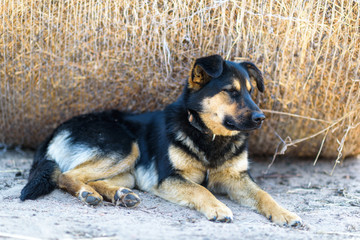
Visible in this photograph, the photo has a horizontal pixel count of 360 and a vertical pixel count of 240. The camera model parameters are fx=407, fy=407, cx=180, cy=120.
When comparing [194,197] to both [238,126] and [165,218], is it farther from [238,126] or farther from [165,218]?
[238,126]

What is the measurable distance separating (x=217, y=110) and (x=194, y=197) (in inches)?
32.4

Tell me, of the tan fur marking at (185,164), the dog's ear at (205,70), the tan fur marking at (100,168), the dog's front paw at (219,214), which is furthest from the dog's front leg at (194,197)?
the dog's ear at (205,70)

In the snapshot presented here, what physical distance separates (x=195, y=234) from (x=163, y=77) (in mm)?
2089

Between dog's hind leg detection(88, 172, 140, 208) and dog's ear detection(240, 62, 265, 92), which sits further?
dog's ear detection(240, 62, 265, 92)

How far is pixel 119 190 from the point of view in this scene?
11.8ft

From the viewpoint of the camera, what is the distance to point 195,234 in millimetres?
2779

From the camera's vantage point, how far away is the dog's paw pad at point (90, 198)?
3.43 metres

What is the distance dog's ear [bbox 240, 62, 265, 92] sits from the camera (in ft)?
13.3

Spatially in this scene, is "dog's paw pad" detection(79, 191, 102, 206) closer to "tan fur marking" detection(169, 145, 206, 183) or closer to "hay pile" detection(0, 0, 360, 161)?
"tan fur marking" detection(169, 145, 206, 183)

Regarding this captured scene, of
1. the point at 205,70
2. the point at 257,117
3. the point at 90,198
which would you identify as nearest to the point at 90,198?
the point at 90,198

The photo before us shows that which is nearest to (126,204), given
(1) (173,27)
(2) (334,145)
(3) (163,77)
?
(3) (163,77)

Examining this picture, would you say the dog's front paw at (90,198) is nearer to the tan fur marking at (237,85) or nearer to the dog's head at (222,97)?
the dog's head at (222,97)

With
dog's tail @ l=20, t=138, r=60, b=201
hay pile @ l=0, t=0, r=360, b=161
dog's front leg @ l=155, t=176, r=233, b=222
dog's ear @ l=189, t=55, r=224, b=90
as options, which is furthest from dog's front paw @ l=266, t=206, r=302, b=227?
dog's tail @ l=20, t=138, r=60, b=201

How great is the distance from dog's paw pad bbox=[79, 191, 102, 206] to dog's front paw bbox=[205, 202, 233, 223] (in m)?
0.93
